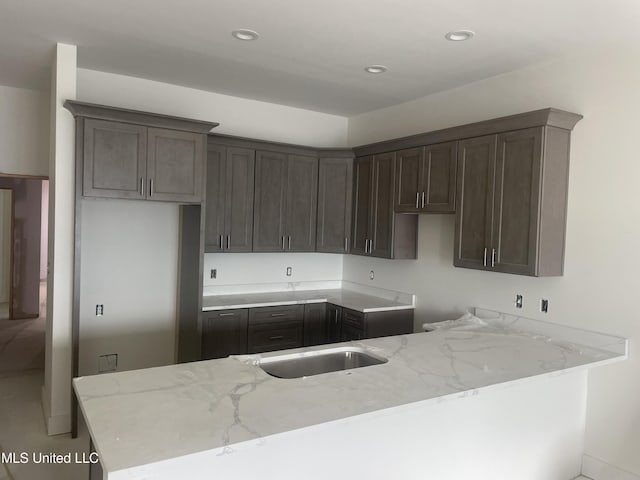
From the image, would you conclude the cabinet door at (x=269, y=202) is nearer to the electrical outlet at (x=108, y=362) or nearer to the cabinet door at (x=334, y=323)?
→ the cabinet door at (x=334, y=323)

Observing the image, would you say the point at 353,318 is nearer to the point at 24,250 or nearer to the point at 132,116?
the point at 132,116

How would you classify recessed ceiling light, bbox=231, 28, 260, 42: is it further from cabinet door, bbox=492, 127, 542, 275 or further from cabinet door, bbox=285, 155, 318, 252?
cabinet door, bbox=492, 127, 542, 275

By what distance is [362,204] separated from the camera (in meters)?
4.56

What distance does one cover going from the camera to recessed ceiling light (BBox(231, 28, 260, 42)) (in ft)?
9.78

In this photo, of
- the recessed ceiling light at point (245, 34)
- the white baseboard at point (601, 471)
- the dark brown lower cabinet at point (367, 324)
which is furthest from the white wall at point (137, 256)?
the white baseboard at point (601, 471)

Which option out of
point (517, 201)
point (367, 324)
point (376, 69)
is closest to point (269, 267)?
point (367, 324)

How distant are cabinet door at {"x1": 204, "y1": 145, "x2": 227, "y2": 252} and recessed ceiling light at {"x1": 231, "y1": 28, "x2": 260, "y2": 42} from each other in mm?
1265

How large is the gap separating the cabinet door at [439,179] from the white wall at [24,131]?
11.7 feet

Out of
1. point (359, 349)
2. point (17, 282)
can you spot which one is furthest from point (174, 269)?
point (17, 282)

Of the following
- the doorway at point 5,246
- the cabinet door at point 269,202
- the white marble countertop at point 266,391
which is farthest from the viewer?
the doorway at point 5,246

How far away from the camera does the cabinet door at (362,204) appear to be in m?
4.47

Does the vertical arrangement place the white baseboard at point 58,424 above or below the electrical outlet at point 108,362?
below

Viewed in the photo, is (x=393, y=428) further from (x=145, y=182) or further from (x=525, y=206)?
(x=145, y=182)

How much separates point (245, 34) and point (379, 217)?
6.61 feet
